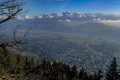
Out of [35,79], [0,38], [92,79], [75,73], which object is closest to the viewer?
[0,38]

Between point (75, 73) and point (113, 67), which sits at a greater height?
point (113, 67)

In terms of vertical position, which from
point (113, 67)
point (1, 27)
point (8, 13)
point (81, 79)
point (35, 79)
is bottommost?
point (81, 79)

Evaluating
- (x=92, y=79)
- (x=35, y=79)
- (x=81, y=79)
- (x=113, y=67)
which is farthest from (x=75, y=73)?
(x=35, y=79)

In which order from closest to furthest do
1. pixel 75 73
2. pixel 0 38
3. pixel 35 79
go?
pixel 0 38
pixel 35 79
pixel 75 73

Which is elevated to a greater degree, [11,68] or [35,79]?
[11,68]

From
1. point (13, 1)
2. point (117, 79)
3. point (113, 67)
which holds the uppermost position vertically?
point (13, 1)

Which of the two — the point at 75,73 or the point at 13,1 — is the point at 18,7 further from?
the point at 75,73

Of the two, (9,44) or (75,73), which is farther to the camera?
(75,73)

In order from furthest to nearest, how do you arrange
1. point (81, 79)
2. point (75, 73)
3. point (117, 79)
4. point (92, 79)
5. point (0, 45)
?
1. point (75, 73)
2. point (81, 79)
3. point (92, 79)
4. point (117, 79)
5. point (0, 45)

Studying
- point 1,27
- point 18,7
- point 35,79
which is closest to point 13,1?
point 18,7

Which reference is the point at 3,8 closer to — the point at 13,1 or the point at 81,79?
the point at 13,1
